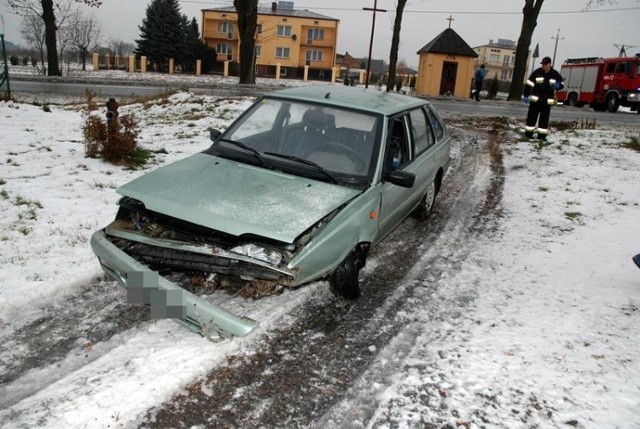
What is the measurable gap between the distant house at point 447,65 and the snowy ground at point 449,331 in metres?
25.8

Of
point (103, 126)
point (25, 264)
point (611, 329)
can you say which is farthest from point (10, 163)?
point (611, 329)

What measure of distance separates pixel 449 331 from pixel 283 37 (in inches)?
2223

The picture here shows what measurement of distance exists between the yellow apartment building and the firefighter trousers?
45.1 m

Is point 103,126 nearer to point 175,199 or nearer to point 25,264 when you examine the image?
point 25,264

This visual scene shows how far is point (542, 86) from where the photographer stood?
11.5m

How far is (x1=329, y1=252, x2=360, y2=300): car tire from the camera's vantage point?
3.86 meters

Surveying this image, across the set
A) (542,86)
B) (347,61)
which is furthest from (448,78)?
(347,61)

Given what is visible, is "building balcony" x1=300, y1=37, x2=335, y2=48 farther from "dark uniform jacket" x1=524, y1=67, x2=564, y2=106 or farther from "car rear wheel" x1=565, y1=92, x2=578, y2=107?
"dark uniform jacket" x1=524, y1=67, x2=564, y2=106

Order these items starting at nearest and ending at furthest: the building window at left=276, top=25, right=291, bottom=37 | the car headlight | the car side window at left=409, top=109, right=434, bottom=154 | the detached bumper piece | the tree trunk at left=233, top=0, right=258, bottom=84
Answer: the detached bumper piece → the car headlight → the car side window at left=409, top=109, right=434, bottom=154 → the tree trunk at left=233, top=0, right=258, bottom=84 → the building window at left=276, top=25, right=291, bottom=37

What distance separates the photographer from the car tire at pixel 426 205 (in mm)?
6249

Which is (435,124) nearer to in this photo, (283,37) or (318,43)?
(283,37)

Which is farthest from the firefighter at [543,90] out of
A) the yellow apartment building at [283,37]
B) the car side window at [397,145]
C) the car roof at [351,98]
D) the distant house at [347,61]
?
the distant house at [347,61]

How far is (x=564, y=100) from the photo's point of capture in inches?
1248

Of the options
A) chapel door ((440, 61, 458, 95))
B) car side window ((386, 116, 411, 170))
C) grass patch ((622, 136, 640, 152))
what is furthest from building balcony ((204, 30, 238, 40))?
car side window ((386, 116, 411, 170))
